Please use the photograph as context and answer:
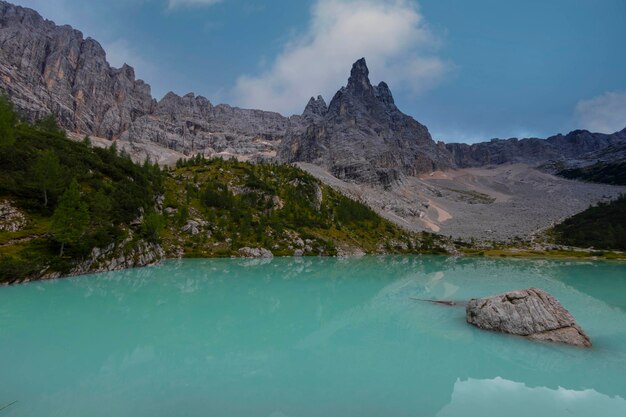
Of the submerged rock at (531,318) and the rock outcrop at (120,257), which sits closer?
the submerged rock at (531,318)

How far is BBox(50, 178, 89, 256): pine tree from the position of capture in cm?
4525

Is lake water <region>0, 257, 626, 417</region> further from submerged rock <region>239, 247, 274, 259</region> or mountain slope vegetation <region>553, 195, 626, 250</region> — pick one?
mountain slope vegetation <region>553, 195, 626, 250</region>

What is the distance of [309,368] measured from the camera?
650 inches

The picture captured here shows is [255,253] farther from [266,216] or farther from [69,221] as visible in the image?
[69,221]

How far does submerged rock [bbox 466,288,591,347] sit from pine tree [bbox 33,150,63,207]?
2516 inches

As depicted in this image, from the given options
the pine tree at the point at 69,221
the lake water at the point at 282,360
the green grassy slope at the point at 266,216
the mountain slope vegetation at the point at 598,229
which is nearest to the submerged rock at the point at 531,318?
the lake water at the point at 282,360

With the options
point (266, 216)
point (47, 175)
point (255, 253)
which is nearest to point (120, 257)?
point (47, 175)

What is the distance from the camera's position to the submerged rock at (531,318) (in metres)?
21.4

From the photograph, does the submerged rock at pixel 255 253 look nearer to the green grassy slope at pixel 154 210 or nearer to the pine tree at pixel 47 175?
the green grassy slope at pixel 154 210

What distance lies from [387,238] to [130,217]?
93.5 meters

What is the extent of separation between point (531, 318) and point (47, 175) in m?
68.3

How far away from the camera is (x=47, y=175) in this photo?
56812 mm

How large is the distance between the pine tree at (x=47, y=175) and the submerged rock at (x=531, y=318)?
63.9m

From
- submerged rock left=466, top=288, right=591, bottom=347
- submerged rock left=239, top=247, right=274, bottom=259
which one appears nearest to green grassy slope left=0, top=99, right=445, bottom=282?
submerged rock left=239, top=247, right=274, bottom=259
